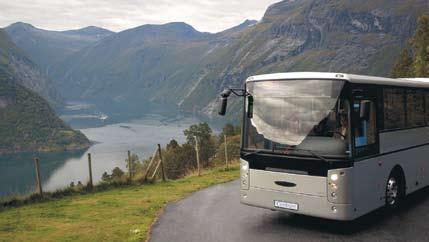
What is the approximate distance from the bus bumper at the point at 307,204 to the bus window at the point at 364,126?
1.45m

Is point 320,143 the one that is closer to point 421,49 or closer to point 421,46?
point 421,49

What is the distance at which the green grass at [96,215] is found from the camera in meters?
12.3

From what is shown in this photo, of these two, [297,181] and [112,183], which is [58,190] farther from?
[297,181]

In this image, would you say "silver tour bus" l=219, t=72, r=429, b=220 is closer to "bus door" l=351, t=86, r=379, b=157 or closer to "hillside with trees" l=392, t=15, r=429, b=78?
"bus door" l=351, t=86, r=379, b=157

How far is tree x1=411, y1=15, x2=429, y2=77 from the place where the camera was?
54.1 metres

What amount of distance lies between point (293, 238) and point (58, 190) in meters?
11.6

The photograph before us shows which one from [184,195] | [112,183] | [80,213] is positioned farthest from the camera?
[112,183]

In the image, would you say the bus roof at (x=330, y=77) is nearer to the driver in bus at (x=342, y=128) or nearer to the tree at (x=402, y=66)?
the driver in bus at (x=342, y=128)

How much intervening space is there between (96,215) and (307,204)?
691 centimetres

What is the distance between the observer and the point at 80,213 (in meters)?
15.4

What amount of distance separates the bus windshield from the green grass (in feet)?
13.0

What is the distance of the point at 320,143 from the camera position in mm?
11289

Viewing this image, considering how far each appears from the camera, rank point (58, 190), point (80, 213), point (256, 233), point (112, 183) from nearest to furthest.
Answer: point (256, 233)
point (80, 213)
point (58, 190)
point (112, 183)

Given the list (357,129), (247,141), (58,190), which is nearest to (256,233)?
(247,141)
